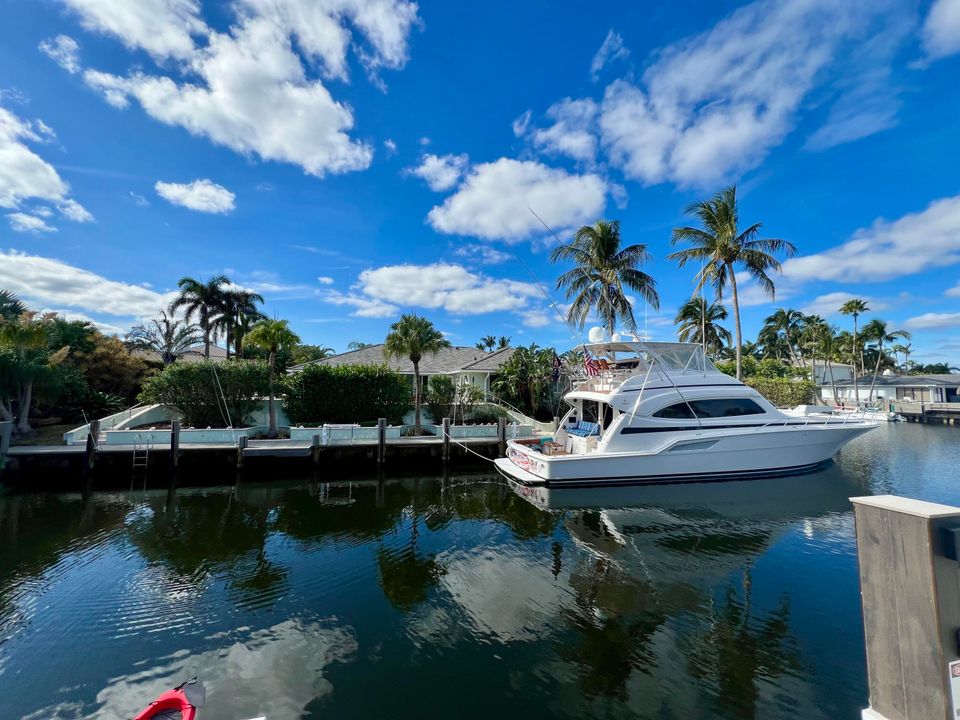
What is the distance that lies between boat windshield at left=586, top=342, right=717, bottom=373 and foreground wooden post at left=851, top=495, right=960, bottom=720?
40.9 ft

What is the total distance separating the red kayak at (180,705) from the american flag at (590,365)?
1326 centimetres

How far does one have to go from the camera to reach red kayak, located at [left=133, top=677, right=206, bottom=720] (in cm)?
378

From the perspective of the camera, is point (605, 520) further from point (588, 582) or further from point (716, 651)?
point (716, 651)

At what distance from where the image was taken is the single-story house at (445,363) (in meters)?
26.9

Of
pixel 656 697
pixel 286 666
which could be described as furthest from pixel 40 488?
pixel 656 697

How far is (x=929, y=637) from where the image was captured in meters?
2.13

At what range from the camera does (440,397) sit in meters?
23.4

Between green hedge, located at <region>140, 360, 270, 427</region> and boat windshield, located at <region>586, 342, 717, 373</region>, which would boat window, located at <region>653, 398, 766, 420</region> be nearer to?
boat windshield, located at <region>586, 342, 717, 373</region>

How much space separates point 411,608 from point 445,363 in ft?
78.5

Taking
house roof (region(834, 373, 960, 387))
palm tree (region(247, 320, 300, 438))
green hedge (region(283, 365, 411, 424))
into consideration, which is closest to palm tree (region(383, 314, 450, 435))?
green hedge (region(283, 365, 411, 424))

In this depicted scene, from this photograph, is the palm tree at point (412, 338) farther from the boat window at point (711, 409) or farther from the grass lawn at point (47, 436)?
the grass lawn at point (47, 436)


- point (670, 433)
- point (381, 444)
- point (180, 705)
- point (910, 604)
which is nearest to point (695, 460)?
point (670, 433)

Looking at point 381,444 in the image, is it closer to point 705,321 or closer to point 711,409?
point 711,409

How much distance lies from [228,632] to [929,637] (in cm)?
749
